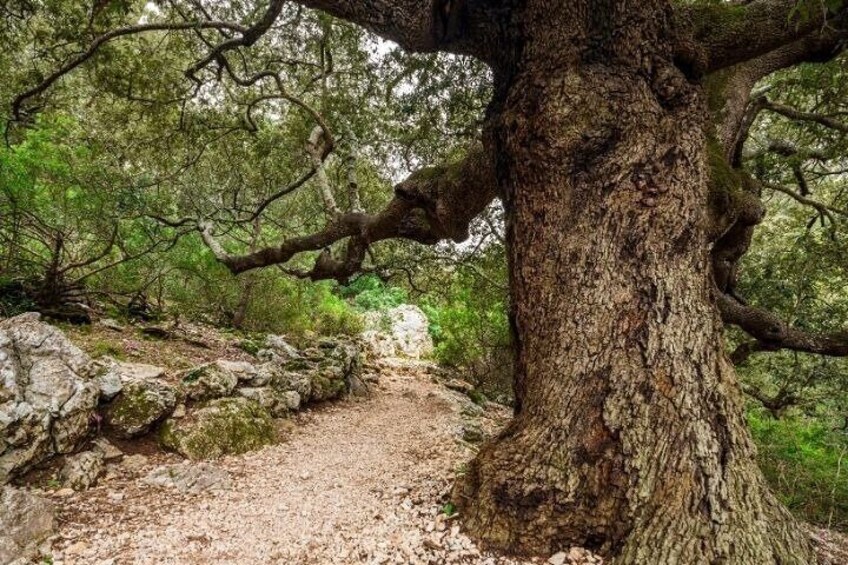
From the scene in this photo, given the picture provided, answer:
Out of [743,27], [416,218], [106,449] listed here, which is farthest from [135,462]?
[743,27]

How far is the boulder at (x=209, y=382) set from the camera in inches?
174

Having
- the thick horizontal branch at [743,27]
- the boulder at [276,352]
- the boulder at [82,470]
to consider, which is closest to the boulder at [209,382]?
the boulder at [82,470]

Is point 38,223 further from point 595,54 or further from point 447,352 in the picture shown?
point 447,352

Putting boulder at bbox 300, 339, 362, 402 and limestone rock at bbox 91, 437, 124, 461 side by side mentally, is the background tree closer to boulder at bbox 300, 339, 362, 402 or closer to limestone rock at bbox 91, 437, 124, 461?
limestone rock at bbox 91, 437, 124, 461

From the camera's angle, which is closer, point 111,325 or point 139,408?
point 139,408

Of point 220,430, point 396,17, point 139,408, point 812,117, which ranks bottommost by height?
point 220,430

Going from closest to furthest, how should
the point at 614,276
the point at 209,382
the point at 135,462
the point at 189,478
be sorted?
the point at 614,276, the point at 189,478, the point at 135,462, the point at 209,382

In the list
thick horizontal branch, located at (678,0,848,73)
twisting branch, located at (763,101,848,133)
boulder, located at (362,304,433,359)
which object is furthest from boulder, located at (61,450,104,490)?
boulder, located at (362,304,433,359)

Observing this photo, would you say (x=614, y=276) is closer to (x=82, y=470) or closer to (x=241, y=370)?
(x=82, y=470)

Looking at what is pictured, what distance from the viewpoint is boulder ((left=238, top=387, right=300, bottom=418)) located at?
4.98 meters

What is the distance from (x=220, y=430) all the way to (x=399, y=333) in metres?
8.59

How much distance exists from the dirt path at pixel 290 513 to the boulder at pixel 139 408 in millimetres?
337

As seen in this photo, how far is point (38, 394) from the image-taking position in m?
3.23

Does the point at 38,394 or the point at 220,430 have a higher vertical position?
the point at 38,394
